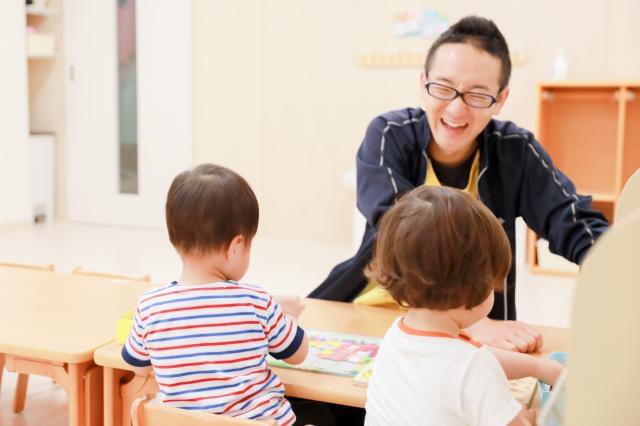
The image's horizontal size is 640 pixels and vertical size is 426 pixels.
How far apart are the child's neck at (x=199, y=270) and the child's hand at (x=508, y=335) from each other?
21.8 inches

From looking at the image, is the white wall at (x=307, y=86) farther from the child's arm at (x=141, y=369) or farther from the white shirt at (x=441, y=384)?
the white shirt at (x=441, y=384)

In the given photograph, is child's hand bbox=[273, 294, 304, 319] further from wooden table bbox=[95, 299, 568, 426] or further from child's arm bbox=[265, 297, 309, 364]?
child's arm bbox=[265, 297, 309, 364]

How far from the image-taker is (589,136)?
5562 millimetres

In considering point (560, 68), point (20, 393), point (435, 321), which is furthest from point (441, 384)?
point (560, 68)

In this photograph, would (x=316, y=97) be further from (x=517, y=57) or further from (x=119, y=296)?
(x=119, y=296)

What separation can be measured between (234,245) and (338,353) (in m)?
0.33

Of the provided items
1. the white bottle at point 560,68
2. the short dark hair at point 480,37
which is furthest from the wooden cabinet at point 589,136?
the short dark hair at point 480,37

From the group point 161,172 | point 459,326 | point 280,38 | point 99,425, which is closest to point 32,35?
point 161,172

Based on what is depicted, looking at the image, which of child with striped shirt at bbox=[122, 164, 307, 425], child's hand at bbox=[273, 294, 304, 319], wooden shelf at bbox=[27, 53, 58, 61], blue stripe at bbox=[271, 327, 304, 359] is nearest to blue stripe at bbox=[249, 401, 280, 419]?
child with striped shirt at bbox=[122, 164, 307, 425]

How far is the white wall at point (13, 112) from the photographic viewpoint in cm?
608

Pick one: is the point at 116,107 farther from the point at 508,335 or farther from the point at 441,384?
the point at 441,384

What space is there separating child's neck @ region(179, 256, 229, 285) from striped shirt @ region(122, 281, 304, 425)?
0.02 metres

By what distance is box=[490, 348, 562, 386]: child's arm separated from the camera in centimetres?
146

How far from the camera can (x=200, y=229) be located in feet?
5.07
